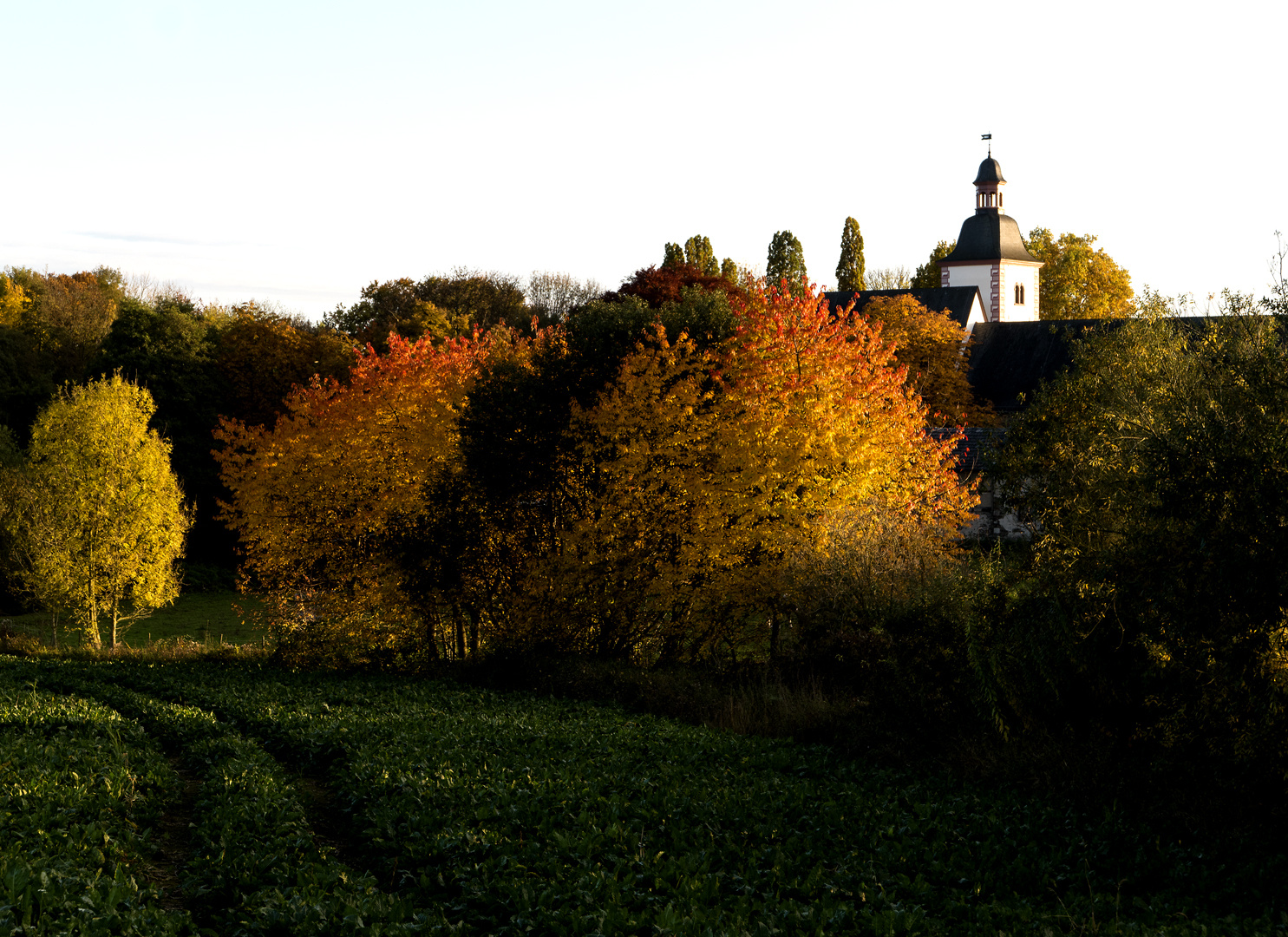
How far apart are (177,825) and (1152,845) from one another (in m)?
10.9

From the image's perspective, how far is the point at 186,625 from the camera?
43.5m

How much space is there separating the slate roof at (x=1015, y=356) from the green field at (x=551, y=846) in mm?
48212

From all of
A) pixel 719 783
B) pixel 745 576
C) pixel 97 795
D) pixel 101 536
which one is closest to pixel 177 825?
pixel 97 795

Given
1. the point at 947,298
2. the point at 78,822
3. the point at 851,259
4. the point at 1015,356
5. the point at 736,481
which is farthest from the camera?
the point at 851,259

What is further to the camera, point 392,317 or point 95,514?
point 392,317

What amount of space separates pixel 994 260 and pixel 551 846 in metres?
76.6

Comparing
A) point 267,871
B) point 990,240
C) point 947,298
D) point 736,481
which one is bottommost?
point 267,871

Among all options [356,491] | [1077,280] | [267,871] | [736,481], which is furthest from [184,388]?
[1077,280]

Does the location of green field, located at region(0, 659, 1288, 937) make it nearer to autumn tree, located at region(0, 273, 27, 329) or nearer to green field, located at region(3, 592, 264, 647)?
green field, located at region(3, 592, 264, 647)

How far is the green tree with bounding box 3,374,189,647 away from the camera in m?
37.5

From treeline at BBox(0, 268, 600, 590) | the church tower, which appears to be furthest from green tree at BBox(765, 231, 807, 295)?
treeline at BBox(0, 268, 600, 590)

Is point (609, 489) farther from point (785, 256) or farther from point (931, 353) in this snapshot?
point (785, 256)

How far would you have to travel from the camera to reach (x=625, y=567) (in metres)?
25.9

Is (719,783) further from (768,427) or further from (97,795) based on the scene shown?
(768,427)
